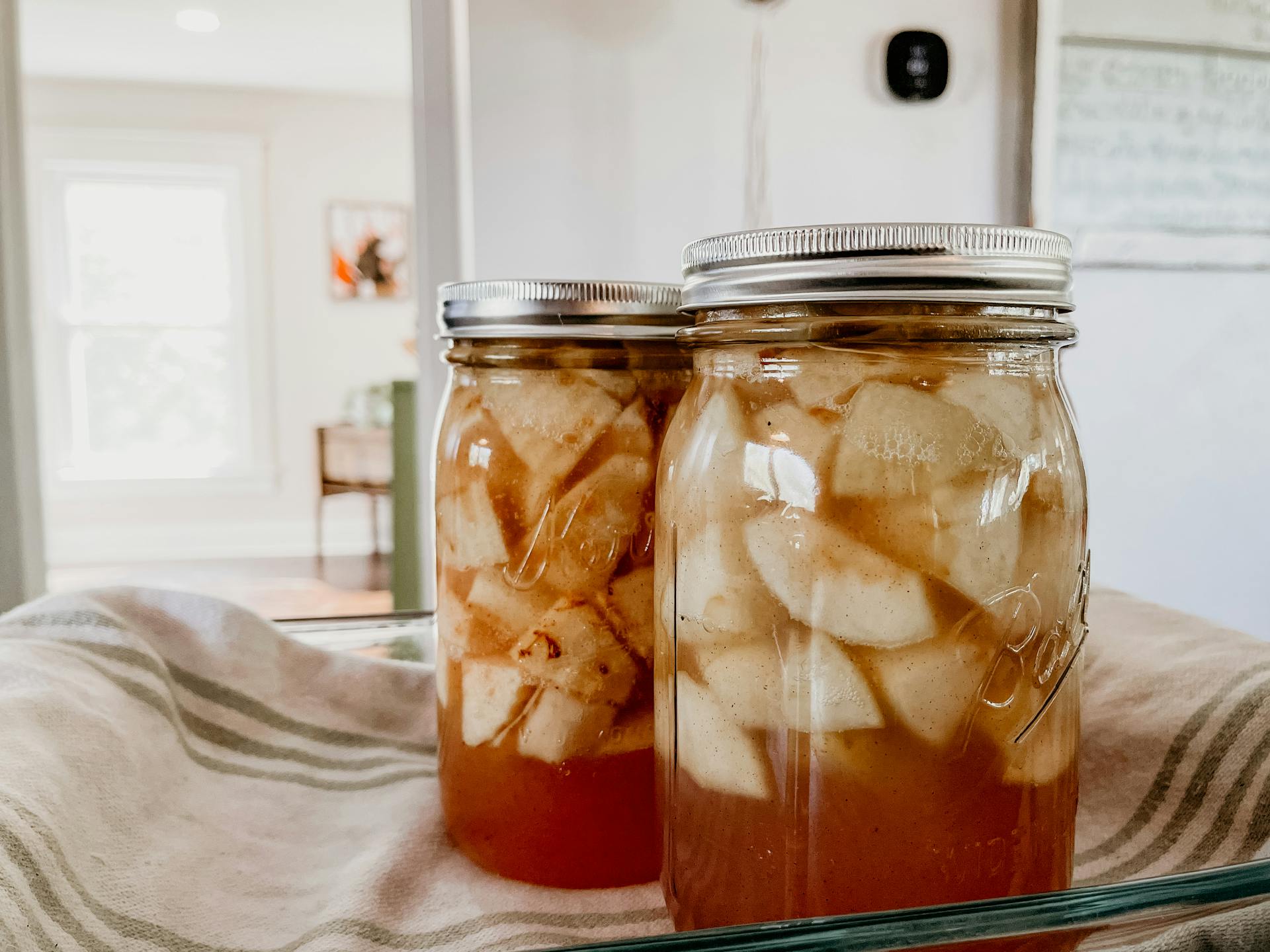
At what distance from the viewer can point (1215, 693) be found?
1.24ft

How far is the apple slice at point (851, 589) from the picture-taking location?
247mm

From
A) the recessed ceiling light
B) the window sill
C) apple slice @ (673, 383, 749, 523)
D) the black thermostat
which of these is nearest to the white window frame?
the window sill

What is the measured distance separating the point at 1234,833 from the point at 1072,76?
1.13m

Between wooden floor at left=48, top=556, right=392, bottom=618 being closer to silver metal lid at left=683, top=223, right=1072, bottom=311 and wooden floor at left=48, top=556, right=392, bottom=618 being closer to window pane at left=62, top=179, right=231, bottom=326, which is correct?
window pane at left=62, top=179, right=231, bottom=326

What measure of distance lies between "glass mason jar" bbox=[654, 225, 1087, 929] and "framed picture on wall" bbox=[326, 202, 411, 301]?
13.9 ft

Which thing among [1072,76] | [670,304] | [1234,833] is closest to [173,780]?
[670,304]

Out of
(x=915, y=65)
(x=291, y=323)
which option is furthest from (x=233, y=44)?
(x=915, y=65)

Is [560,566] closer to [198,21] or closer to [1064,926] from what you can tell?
[1064,926]

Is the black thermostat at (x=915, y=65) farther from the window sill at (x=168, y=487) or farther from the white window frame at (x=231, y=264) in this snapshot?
the window sill at (x=168, y=487)

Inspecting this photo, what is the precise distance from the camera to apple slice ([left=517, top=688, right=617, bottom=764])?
1.14 feet

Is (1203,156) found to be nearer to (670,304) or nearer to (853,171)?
(853,171)

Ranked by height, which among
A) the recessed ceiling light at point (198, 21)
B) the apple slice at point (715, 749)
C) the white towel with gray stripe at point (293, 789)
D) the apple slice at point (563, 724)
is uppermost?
the recessed ceiling light at point (198, 21)

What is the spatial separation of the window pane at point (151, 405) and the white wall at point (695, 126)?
3.51m

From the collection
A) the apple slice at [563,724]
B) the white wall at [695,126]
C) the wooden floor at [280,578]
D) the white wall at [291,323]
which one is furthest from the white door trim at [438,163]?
the white wall at [291,323]
